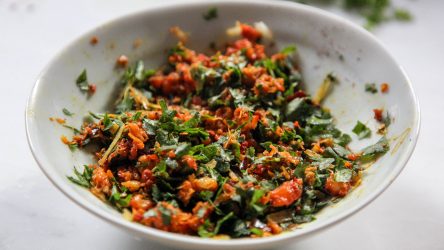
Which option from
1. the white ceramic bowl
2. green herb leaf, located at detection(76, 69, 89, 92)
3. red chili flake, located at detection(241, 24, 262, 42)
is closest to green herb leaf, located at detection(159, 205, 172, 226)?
the white ceramic bowl

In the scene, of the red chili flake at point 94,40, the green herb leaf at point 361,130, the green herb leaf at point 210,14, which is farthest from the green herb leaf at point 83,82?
the green herb leaf at point 361,130

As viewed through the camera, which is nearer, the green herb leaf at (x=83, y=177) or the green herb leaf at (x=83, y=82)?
the green herb leaf at (x=83, y=177)

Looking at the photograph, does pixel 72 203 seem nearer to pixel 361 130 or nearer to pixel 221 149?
pixel 221 149

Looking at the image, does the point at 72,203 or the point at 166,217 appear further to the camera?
the point at 72,203

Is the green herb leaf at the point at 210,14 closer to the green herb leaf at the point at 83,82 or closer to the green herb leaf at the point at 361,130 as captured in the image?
the green herb leaf at the point at 83,82

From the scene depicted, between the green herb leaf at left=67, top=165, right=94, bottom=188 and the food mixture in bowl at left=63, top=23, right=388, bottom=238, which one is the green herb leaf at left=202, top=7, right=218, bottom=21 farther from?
the green herb leaf at left=67, top=165, right=94, bottom=188

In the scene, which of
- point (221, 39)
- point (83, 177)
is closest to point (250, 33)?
point (221, 39)

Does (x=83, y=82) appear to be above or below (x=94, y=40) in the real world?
below
